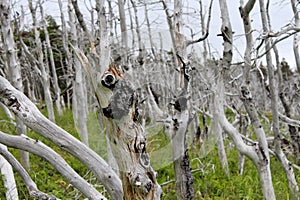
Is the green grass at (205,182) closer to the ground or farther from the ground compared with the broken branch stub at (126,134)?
closer to the ground

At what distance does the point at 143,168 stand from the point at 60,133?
523 millimetres

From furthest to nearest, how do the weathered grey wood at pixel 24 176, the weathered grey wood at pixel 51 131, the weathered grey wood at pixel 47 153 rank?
the weathered grey wood at pixel 24 176, the weathered grey wood at pixel 47 153, the weathered grey wood at pixel 51 131

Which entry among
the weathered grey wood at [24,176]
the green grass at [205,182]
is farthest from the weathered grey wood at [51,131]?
the green grass at [205,182]

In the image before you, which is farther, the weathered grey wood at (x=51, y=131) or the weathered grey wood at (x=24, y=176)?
the weathered grey wood at (x=24, y=176)

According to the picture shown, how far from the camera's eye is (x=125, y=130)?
2053mm

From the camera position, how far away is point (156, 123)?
339cm

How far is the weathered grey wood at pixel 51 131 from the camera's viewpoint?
2162 millimetres

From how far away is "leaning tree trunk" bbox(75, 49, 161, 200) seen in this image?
2.02 metres

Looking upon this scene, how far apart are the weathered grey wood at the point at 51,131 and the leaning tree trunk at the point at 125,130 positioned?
8.2 inches

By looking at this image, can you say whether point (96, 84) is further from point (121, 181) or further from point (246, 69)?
point (246, 69)

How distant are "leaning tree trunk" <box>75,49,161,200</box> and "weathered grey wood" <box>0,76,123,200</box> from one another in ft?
0.68

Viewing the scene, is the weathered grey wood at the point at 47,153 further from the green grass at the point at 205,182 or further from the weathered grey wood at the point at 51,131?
the green grass at the point at 205,182

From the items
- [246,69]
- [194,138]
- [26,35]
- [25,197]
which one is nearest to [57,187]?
[25,197]

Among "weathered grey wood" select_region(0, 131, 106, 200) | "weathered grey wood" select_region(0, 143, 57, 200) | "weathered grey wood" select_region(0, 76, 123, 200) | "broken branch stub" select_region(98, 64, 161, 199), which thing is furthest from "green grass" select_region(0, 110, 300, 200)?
"broken branch stub" select_region(98, 64, 161, 199)
